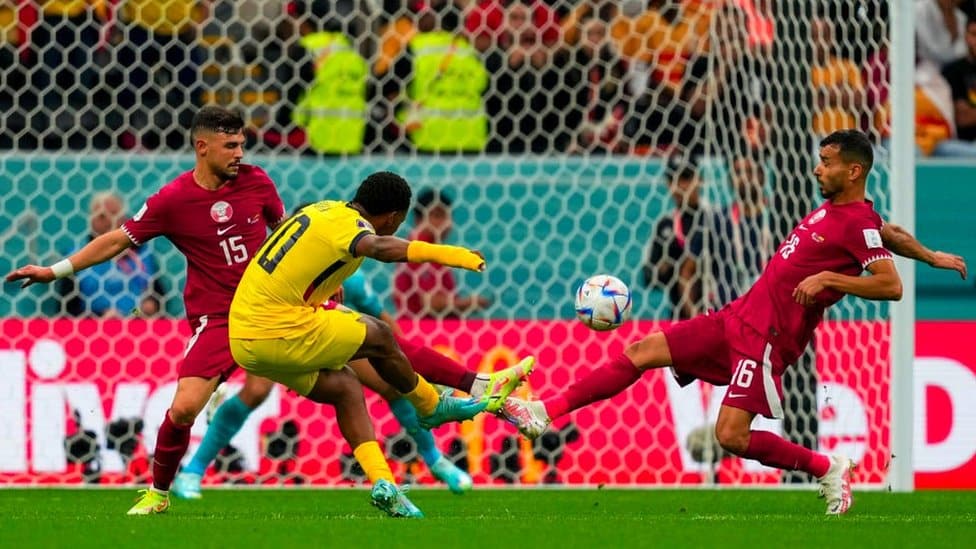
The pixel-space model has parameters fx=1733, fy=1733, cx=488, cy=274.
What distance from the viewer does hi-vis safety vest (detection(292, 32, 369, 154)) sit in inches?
473

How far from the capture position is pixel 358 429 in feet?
24.3

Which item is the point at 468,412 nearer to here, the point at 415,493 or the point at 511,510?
the point at 511,510

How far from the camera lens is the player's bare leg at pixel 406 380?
7.25 metres

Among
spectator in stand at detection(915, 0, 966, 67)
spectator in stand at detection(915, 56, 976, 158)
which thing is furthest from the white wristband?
spectator in stand at detection(915, 0, 966, 67)

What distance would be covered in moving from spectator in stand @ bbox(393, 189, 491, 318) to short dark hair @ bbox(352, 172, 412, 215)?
13.5 feet

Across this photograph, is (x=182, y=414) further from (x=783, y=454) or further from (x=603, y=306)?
(x=783, y=454)

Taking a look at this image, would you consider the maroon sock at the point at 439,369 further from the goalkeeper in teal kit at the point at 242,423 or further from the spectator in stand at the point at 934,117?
the spectator in stand at the point at 934,117

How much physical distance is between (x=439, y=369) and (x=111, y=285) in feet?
11.3

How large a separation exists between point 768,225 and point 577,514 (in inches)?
138

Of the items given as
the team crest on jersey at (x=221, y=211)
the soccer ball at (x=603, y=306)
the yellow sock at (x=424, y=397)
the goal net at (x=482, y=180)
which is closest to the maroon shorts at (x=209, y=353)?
the team crest on jersey at (x=221, y=211)

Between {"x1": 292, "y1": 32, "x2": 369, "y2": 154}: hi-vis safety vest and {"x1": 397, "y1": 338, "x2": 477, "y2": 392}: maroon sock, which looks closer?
{"x1": 397, "y1": 338, "x2": 477, "y2": 392}: maroon sock

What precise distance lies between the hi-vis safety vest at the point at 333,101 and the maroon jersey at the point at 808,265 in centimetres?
457

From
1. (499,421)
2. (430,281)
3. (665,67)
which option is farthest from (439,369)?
(665,67)

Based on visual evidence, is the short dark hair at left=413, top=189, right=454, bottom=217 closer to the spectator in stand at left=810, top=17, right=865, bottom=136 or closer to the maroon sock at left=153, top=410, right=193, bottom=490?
the spectator in stand at left=810, top=17, right=865, bottom=136
